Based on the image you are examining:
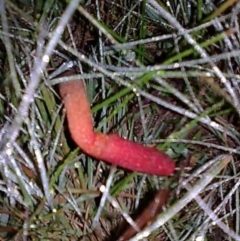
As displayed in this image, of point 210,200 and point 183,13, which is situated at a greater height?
point 183,13

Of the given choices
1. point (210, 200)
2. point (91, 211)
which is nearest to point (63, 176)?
point (91, 211)

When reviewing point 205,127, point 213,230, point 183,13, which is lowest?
point 213,230

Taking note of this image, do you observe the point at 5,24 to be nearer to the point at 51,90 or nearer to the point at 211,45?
the point at 51,90
